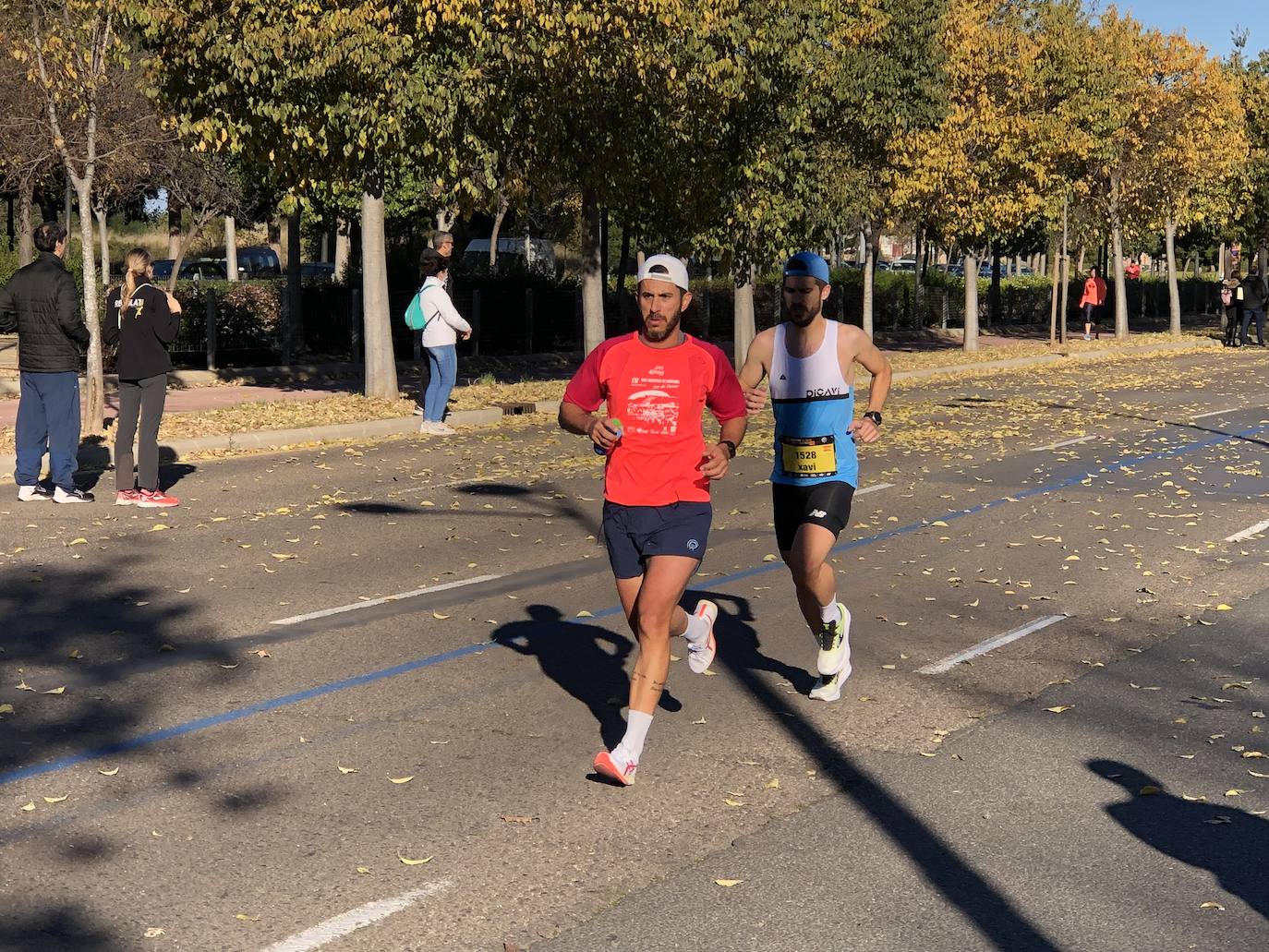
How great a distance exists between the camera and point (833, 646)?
6.96 metres

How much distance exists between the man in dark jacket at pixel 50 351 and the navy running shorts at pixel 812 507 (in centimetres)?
685

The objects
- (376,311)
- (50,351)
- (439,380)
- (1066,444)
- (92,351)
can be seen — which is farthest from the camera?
(376,311)

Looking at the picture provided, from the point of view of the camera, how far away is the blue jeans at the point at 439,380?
17.0 meters

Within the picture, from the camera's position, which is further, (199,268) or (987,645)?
(199,268)

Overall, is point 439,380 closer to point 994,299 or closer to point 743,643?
point 743,643

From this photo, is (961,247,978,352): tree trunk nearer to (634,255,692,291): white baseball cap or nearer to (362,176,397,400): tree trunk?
(362,176,397,400): tree trunk

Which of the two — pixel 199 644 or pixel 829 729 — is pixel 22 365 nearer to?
pixel 199 644

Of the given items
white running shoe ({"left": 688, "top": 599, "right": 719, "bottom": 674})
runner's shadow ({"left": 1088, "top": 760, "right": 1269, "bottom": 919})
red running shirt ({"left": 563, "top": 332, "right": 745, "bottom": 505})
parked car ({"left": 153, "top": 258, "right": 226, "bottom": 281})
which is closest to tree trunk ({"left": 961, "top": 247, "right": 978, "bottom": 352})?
parked car ({"left": 153, "top": 258, "right": 226, "bottom": 281})

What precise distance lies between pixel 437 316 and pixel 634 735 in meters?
11.6

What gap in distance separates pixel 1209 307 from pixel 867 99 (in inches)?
1713

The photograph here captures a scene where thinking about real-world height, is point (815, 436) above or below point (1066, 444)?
above

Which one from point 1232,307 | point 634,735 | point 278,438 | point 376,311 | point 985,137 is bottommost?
point 634,735

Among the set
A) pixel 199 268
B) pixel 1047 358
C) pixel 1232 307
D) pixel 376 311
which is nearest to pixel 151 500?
pixel 376 311

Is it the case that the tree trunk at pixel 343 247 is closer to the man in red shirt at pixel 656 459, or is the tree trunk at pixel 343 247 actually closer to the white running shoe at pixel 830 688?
the white running shoe at pixel 830 688
